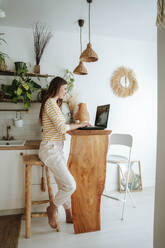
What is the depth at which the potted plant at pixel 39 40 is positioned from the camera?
3150 millimetres

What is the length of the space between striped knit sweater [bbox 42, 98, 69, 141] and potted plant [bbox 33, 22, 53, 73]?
3.97 ft

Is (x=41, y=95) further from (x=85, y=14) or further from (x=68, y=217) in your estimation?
(x=68, y=217)

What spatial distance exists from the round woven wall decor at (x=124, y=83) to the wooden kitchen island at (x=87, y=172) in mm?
1659

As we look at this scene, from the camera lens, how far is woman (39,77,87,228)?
6.89 ft

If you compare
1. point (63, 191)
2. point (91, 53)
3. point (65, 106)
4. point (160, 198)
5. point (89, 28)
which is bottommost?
point (63, 191)

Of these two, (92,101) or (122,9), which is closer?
(122,9)

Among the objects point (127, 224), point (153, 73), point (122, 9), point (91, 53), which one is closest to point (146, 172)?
point (127, 224)

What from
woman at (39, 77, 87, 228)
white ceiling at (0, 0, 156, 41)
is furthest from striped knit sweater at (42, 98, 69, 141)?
white ceiling at (0, 0, 156, 41)

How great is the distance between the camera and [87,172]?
2203 millimetres

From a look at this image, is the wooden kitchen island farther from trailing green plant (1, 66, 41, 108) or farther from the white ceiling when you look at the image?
the white ceiling

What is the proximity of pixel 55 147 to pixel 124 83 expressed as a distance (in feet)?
6.87

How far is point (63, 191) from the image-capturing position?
6.92ft

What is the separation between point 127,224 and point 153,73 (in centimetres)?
270

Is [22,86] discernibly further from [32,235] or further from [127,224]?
[127,224]
